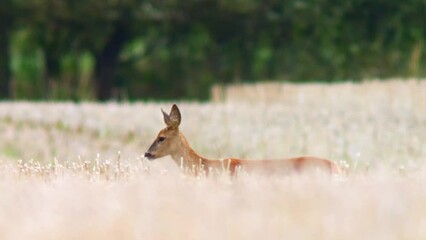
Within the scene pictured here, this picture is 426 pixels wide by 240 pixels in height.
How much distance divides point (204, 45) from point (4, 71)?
9062 mm

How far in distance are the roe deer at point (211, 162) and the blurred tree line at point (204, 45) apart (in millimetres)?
32562

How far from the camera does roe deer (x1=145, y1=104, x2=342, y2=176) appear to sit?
361 inches

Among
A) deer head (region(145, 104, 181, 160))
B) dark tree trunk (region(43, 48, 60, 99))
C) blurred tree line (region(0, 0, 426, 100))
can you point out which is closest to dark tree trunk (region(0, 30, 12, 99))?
blurred tree line (region(0, 0, 426, 100))

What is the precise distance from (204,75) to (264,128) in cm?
2776

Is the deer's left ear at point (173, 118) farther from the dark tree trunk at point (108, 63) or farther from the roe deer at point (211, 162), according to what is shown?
the dark tree trunk at point (108, 63)

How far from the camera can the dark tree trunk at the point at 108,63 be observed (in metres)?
45.3

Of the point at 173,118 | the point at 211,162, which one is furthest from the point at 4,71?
the point at 211,162

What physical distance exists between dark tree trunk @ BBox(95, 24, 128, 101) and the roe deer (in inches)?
1361

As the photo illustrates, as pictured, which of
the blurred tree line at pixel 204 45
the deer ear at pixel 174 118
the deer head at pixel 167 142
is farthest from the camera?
the blurred tree line at pixel 204 45

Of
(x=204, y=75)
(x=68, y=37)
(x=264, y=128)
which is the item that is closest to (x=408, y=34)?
(x=204, y=75)

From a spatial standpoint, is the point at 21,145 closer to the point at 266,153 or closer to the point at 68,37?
the point at 266,153

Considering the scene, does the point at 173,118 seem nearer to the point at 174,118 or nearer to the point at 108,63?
the point at 174,118

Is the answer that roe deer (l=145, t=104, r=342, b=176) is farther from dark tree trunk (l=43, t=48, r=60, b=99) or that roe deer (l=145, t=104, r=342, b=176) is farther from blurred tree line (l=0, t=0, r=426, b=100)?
dark tree trunk (l=43, t=48, r=60, b=99)

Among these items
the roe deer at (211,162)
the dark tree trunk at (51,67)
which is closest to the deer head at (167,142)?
the roe deer at (211,162)
